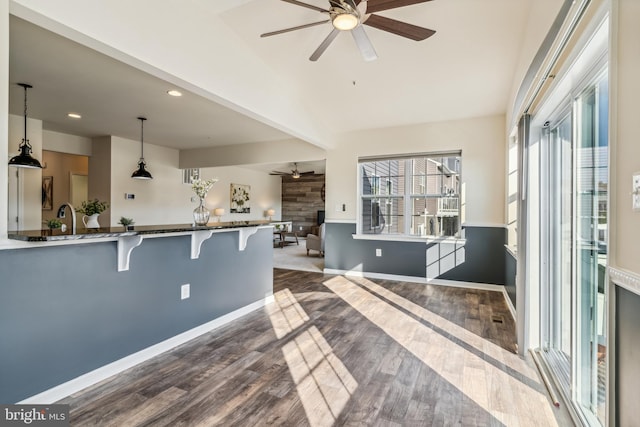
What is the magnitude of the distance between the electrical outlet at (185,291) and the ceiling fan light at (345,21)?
99.8 inches

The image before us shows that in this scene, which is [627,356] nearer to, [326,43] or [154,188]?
[326,43]

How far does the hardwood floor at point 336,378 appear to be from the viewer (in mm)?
1869

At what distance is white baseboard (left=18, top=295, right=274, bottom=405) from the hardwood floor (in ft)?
0.21

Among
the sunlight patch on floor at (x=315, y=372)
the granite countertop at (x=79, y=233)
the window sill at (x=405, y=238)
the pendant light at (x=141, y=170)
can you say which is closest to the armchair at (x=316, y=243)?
the window sill at (x=405, y=238)

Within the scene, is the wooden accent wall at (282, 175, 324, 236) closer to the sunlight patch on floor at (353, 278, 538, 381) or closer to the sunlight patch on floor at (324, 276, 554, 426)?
the sunlight patch on floor at (353, 278, 538, 381)

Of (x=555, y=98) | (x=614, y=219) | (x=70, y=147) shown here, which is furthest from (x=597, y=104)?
(x=70, y=147)

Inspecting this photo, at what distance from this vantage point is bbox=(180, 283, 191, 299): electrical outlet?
2.89 meters

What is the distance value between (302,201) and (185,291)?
30.0ft

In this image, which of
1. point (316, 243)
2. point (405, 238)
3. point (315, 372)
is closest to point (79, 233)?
point (315, 372)

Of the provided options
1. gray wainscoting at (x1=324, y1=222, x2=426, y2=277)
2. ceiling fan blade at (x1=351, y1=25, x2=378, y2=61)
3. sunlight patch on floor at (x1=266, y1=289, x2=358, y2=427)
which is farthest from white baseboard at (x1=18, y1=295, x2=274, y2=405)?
ceiling fan blade at (x1=351, y1=25, x2=378, y2=61)

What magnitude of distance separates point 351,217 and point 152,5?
164 inches

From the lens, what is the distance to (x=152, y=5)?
2.40m

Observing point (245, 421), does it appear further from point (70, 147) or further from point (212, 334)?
point (70, 147)

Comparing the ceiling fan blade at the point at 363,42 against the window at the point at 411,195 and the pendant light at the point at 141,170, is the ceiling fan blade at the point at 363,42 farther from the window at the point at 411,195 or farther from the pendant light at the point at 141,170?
the pendant light at the point at 141,170
